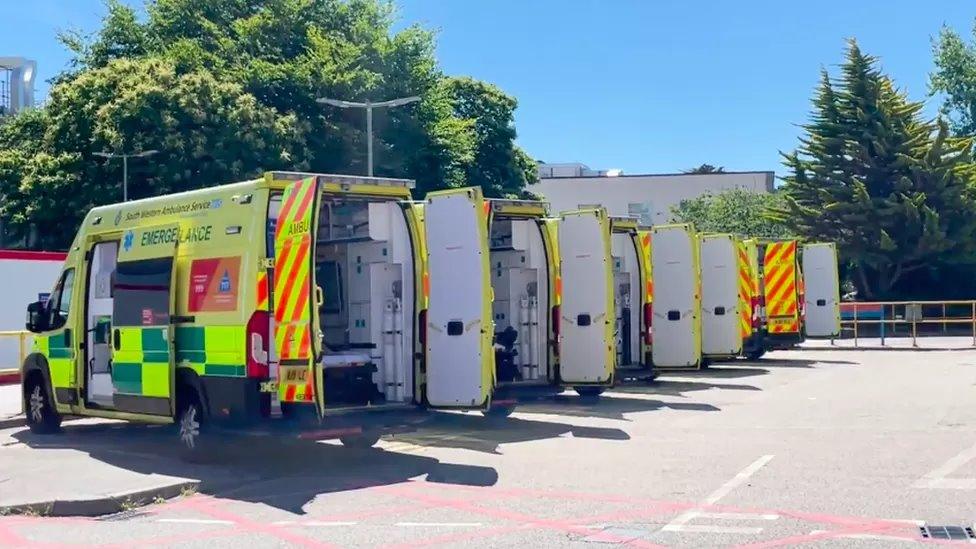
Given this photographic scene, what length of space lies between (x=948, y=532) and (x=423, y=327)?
19.2ft

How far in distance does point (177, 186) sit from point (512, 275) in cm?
2425

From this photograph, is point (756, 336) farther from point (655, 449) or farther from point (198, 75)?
point (198, 75)

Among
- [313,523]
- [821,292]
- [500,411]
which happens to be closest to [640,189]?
[821,292]

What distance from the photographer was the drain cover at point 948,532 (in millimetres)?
7168

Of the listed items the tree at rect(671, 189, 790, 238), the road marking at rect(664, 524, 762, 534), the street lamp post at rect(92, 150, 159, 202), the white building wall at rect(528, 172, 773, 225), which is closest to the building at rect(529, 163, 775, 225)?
the white building wall at rect(528, 172, 773, 225)

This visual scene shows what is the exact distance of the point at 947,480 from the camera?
363 inches

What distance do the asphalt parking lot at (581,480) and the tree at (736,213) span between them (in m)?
33.5

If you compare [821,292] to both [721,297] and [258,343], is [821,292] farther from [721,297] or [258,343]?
[258,343]

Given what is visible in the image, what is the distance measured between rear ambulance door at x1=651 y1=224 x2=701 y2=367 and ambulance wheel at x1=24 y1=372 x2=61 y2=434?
9.27m

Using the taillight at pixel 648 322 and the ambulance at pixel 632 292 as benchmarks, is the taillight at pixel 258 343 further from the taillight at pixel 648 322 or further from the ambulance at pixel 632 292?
the taillight at pixel 648 322

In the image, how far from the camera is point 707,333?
20.4 meters

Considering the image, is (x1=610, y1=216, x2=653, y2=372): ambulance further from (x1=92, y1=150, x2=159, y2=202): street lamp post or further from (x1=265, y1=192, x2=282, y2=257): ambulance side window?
(x1=92, y1=150, x2=159, y2=202): street lamp post

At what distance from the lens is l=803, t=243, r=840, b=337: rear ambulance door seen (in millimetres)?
25328

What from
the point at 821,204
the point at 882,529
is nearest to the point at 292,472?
the point at 882,529
